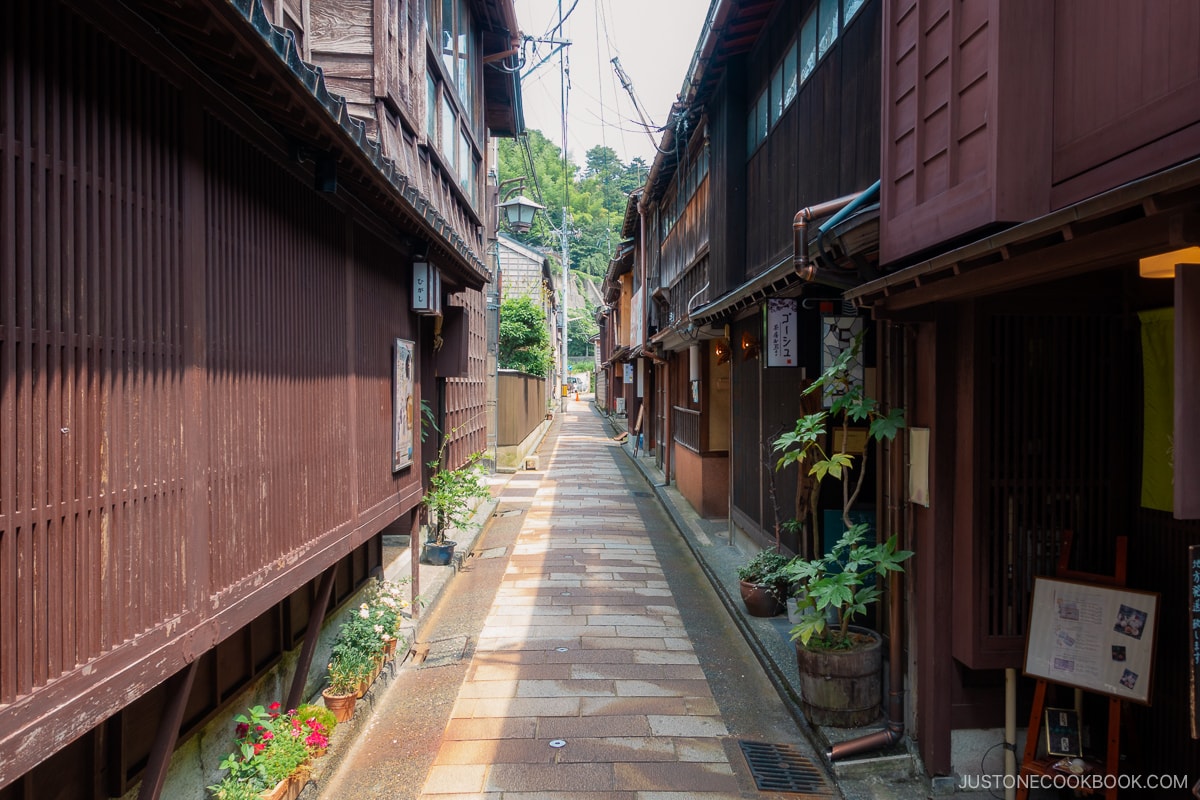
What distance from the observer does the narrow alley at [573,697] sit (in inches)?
238

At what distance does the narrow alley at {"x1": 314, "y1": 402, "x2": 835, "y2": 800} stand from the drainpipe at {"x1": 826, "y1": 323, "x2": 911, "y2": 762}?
0.40 meters

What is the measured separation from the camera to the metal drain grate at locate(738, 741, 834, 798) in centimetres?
594

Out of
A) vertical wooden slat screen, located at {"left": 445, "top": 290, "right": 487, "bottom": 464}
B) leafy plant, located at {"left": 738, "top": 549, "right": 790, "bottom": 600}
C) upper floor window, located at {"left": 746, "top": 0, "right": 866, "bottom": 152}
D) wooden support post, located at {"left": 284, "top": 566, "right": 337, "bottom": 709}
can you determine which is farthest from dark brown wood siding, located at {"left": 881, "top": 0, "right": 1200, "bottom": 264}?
vertical wooden slat screen, located at {"left": 445, "top": 290, "right": 487, "bottom": 464}

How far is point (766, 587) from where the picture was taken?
9508mm

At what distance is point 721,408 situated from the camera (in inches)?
669

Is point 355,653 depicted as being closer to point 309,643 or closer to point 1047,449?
point 309,643

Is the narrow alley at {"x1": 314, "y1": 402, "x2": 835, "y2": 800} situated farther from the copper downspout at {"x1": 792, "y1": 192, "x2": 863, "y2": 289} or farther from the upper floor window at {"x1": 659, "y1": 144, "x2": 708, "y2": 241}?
the upper floor window at {"x1": 659, "y1": 144, "x2": 708, "y2": 241}

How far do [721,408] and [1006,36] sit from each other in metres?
12.8

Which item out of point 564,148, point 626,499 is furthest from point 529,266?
point 626,499

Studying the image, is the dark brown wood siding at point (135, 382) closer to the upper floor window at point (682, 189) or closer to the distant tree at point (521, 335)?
the upper floor window at point (682, 189)

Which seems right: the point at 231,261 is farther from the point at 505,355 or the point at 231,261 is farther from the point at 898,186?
the point at 505,355

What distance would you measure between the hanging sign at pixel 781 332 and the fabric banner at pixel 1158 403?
14.0 ft

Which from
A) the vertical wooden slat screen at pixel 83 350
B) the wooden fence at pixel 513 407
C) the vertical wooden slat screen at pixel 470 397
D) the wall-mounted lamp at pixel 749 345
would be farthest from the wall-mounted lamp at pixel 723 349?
the wooden fence at pixel 513 407

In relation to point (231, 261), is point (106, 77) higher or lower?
higher
